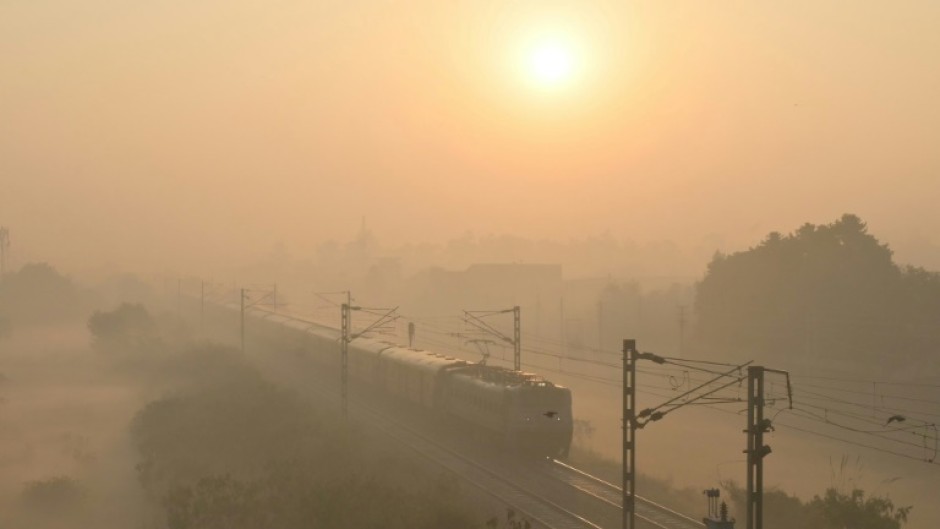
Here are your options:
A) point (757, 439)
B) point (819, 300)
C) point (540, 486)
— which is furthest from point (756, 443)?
point (819, 300)

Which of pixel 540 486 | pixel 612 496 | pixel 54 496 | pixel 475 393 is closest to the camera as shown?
pixel 612 496

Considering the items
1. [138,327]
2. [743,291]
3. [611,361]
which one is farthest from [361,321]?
[743,291]

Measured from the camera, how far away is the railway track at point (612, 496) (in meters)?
27.0

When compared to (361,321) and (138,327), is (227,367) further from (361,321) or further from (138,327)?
(361,321)

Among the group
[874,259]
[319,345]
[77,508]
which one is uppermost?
[874,259]

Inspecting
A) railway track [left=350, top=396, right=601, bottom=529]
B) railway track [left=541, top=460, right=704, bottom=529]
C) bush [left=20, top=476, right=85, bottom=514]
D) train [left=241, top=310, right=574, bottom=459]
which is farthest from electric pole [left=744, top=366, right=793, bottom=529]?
bush [left=20, top=476, right=85, bottom=514]

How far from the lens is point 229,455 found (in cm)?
4122

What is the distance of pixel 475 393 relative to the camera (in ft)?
125

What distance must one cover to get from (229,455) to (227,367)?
89.5 feet

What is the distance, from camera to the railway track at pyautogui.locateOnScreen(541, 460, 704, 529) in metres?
27.0

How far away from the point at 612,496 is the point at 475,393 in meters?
9.07

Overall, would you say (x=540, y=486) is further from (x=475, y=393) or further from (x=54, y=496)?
(x=54, y=496)

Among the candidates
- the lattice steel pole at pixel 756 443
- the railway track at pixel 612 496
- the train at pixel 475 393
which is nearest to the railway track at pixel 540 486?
the railway track at pixel 612 496

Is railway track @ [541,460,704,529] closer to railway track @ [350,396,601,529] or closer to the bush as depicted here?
railway track @ [350,396,601,529]
